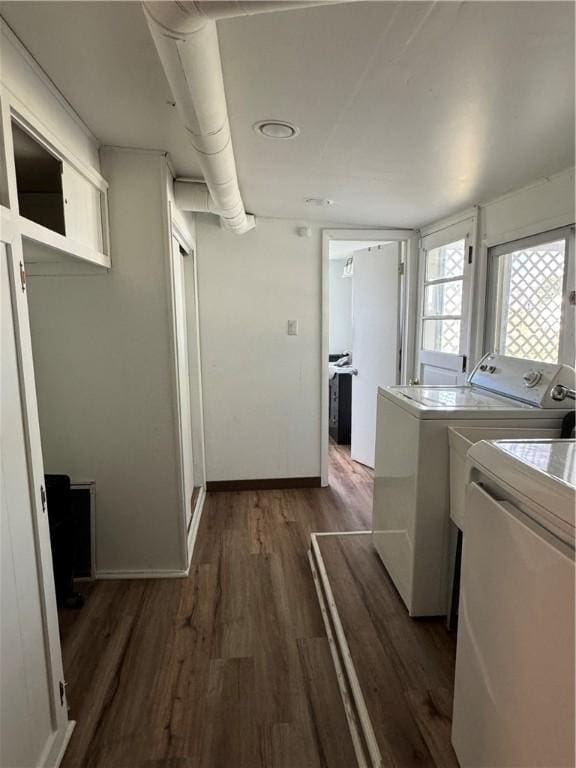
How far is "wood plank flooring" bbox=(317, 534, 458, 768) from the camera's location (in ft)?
4.38

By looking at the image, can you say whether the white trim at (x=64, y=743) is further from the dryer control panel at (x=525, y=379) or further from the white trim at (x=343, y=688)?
the dryer control panel at (x=525, y=379)

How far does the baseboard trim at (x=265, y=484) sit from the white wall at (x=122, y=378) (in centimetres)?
112

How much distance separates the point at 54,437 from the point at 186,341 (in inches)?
44.7

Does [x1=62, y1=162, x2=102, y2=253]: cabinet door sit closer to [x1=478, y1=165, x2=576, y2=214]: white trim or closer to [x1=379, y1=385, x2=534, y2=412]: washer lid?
[x1=379, y1=385, x2=534, y2=412]: washer lid

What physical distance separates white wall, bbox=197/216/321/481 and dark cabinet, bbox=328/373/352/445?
130 cm

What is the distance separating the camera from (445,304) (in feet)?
9.94

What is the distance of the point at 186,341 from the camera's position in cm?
301

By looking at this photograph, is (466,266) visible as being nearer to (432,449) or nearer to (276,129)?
(432,449)

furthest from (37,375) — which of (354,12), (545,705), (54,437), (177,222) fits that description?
(545,705)

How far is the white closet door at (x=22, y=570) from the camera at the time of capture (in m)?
1.10

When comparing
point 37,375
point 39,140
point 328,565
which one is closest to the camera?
point 39,140

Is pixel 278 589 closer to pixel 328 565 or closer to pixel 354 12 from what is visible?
pixel 328 565

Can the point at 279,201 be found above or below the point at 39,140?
above

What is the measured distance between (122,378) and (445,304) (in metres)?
2.23
